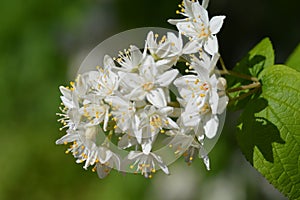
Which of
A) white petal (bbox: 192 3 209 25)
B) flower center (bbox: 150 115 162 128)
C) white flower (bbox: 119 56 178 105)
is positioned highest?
white petal (bbox: 192 3 209 25)

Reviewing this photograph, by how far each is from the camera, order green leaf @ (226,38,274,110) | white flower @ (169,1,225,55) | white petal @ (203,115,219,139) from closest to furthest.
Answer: white petal @ (203,115,219,139) < white flower @ (169,1,225,55) < green leaf @ (226,38,274,110)

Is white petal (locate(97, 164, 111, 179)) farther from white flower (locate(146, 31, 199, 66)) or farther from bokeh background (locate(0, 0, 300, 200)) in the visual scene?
bokeh background (locate(0, 0, 300, 200))

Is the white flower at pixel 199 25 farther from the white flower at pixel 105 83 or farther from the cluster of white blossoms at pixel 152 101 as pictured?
the white flower at pixel 105 83

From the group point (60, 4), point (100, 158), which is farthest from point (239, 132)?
point (60, 4)

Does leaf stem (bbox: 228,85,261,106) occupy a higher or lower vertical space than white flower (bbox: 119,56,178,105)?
lower

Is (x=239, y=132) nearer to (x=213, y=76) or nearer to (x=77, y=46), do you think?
(x=213, y=76)

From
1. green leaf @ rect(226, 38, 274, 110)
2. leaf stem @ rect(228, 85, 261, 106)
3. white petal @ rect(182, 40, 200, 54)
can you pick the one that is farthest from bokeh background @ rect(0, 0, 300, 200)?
white petal @ rect(182, 40, 200, 54)

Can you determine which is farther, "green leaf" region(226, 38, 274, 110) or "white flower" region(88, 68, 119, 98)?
"green leaf" region(226, 38, 274, 110)
